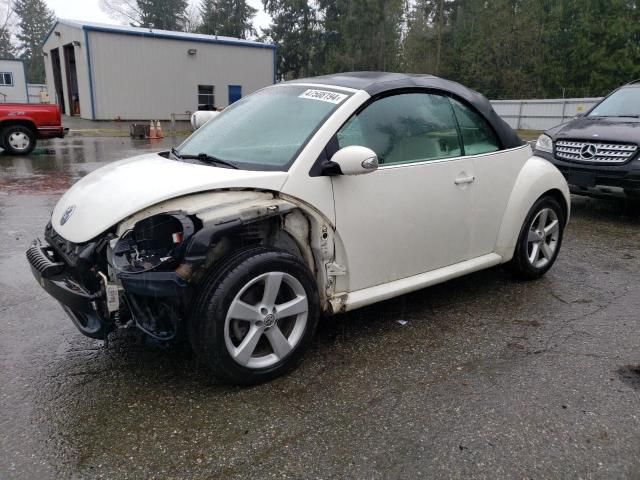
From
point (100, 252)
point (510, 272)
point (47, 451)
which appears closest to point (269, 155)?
point (100, 252)

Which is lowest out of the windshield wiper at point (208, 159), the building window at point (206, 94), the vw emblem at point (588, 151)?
the vw emblem at point (588, 151)

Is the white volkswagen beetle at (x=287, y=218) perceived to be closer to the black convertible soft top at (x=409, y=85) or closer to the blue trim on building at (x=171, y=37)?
the black convertible soft top at (x=409, y=85)

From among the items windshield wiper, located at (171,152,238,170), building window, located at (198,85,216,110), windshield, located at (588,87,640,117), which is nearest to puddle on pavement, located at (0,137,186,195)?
windshield wiper, located at (171,152,238,170)

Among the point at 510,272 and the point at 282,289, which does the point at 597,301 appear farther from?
the point at 282,289

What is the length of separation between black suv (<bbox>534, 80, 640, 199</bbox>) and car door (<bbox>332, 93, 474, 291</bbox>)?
3762 mm

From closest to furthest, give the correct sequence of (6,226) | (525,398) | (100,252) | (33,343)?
(100,252) < (525,398) < (33,343) < (6,226)

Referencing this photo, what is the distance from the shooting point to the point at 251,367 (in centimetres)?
289

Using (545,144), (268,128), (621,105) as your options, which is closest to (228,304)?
(268,128)

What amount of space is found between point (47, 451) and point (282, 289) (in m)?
1.36

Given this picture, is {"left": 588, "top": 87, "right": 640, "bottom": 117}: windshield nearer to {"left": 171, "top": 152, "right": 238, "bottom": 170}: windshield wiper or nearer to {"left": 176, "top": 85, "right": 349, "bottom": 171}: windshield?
{"left": 176, "top": 85, "right": 349, "bottom": 171}: windshield

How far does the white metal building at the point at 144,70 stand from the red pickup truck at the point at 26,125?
1269 centimetres

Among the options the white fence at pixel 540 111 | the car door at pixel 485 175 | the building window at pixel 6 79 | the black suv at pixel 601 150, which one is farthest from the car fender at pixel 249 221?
the building window at pixel 6 79

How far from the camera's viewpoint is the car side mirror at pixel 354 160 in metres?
3.00

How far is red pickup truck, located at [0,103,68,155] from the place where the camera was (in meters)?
12.8
